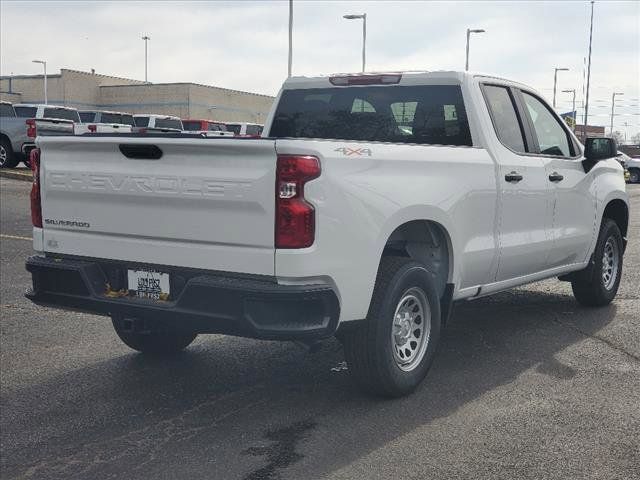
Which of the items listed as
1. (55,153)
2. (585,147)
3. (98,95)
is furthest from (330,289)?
(98,95)

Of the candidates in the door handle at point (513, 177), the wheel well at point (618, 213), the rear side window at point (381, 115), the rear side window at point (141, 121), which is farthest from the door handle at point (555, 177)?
the rear side window at point (141, 121)

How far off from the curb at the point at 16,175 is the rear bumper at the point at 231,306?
18.2 m

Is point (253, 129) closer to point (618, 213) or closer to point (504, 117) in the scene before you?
point (618, 213)

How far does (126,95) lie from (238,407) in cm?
6405

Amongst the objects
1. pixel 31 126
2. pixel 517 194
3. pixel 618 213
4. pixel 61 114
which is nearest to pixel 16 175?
pixel 31 126

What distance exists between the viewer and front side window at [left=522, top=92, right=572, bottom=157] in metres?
6.82

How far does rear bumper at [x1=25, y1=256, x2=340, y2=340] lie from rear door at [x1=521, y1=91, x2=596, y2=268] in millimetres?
2996

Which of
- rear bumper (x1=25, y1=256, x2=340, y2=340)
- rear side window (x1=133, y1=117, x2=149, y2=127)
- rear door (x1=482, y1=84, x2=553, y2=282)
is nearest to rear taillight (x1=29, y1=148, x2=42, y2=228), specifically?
rear bumper (x1=25, y1=256, x2=340, y2=340)

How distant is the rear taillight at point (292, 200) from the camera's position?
4285 millimetres

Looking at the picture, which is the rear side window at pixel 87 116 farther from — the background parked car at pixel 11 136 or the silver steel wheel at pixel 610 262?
the silver steel wheel at pixel 610 262

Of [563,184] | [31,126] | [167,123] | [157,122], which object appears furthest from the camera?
[167,123]

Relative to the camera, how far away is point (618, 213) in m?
8.22

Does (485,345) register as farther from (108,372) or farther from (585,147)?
(108,372)

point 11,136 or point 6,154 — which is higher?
point 11,136
